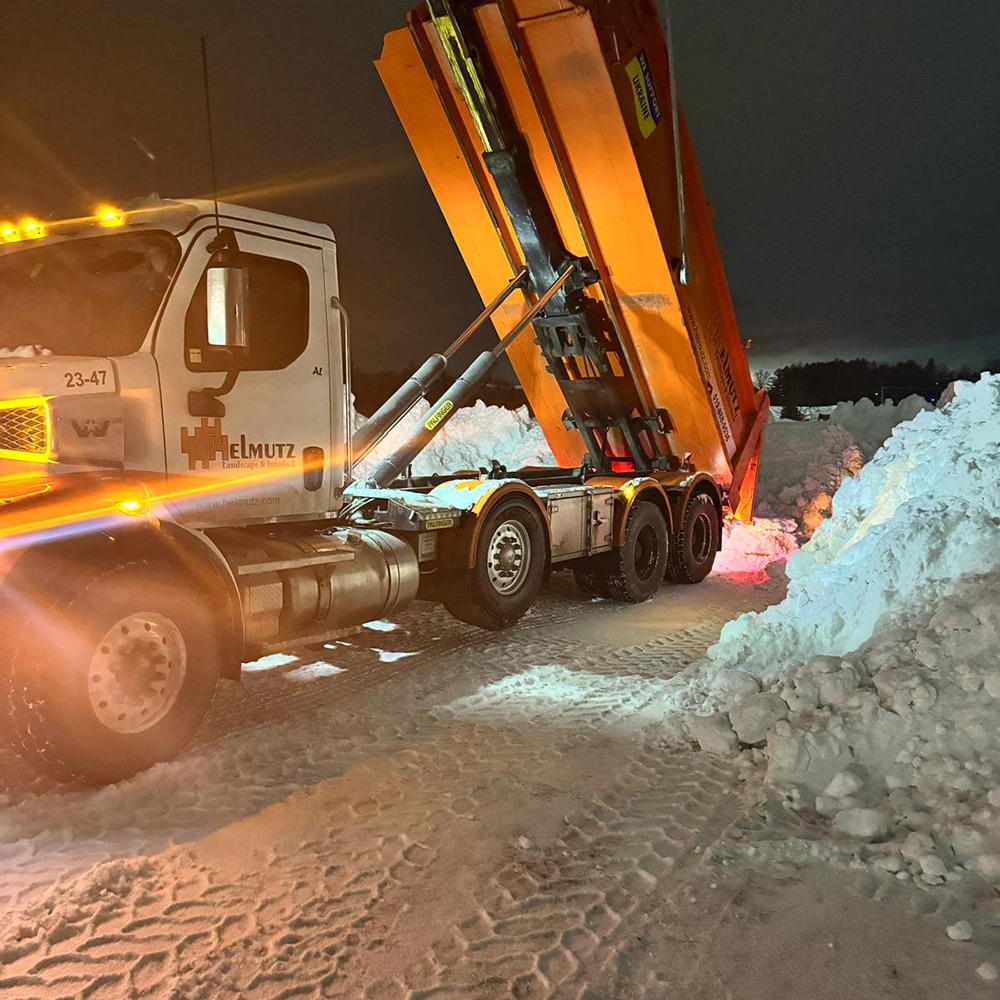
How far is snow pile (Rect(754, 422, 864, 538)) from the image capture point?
1314 centimetres

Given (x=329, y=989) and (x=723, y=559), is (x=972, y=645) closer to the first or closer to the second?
(x=329, y=989)

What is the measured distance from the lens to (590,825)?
12.4 ft

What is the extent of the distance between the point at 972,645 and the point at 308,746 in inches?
134

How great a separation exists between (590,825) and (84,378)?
11.1 feet

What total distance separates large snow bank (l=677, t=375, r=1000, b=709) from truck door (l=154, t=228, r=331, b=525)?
2.86 m

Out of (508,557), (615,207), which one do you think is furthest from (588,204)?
(508,557)

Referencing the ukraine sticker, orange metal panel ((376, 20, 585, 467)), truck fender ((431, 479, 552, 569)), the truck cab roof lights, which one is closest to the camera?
the truck cab roof lights

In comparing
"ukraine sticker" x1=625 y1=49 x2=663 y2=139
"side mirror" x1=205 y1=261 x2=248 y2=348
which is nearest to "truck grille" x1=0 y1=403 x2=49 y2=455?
"side mirror" x1=205 y1=261 x2=248 y2=348

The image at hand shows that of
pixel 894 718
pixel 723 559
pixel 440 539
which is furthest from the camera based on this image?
pixel 723 559

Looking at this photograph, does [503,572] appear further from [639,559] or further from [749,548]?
[749,548]

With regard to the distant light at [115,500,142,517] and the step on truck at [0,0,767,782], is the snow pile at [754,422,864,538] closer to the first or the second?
the step on truck at [0,0,767,782]

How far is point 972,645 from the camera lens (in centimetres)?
400

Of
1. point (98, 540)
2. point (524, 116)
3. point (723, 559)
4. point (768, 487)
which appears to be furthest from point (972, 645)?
point (768, 487)

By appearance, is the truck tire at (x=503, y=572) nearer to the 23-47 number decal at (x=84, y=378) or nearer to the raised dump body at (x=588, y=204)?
the raised dump body at (x=588, y=204)
